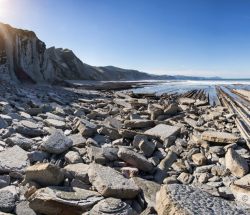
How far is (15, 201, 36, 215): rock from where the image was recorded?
10.6ft

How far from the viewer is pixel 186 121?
9312 mm

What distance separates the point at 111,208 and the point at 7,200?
Answer: 3.54 ft

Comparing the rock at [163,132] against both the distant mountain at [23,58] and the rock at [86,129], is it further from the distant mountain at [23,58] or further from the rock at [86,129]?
the distant mountain at [23,58]

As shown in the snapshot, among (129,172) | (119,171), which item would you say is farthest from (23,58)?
(129,172)

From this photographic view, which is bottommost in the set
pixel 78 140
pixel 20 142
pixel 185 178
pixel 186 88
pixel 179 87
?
pixel 179 87

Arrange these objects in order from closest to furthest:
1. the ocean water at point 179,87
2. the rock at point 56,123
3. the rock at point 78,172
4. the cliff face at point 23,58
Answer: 1. the rock at point 78,172
2. the rock at point 56,123
3. the cliff face at point 23,58
4. the ocean water at point 179,87

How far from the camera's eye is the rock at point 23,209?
3.22 m

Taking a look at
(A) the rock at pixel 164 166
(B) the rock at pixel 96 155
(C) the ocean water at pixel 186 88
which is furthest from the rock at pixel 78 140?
(C) the ocean water at pixel 186 88

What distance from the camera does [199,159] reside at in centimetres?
543

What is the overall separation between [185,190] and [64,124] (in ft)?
15.2

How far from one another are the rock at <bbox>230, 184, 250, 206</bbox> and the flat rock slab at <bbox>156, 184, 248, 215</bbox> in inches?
30.1

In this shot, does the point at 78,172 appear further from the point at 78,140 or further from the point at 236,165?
the point at 236,165

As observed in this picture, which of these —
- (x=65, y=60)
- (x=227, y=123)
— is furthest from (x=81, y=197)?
(x=65, y=60)

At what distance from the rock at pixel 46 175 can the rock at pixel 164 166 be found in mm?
1556
